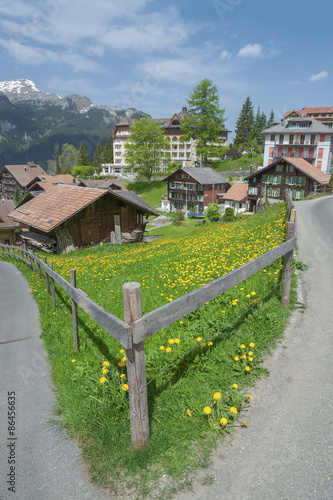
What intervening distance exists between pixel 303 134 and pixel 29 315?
75.5 meters

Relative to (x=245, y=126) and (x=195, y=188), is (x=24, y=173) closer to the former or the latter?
(x=195, y=188)

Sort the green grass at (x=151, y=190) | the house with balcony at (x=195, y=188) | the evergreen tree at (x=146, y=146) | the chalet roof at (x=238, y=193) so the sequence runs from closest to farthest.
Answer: the chalet roof at (x=238, y=193)
the house with balcony at (x=195, y=188)
the green grass at (x=151, y=190)
the evergreen tree at (x=146, y=146)

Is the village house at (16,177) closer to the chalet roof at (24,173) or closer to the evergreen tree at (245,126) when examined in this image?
the chalet roof at (24,173)

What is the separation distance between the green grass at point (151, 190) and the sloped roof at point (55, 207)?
5551cm

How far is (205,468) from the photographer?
3.80 m

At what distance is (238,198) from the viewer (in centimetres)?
6462

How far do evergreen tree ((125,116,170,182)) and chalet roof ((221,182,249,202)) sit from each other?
29.6 metres

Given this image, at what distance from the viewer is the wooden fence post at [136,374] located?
3.59m

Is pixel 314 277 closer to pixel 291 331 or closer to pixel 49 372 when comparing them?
pixel 291 331

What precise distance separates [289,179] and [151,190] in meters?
45.9

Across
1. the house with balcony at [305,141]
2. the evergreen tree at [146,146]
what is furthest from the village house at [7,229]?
the house with balcony at [305,141]

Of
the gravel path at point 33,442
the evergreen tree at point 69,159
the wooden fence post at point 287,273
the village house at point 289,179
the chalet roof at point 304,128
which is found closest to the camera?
the gravel path at point 33,442

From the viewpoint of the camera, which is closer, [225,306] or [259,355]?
[259,355]

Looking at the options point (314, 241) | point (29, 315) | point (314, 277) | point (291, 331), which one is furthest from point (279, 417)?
point (314, 241)
